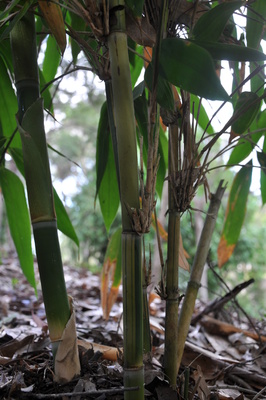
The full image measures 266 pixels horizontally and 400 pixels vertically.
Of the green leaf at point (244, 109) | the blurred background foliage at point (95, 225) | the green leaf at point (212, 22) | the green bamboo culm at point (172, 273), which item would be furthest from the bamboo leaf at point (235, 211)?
the blurred background foliage at point (95, 225)

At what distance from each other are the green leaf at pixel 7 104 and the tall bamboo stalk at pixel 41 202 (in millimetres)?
188

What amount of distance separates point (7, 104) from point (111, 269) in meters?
0.46

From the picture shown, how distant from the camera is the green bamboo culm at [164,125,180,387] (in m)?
0.57

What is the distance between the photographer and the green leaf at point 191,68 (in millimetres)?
388

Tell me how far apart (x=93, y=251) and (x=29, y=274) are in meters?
5.20

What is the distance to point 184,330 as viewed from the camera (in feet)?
2.14

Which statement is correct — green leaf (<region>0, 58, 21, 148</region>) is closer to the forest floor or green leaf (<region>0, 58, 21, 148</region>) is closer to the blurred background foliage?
the forest floor

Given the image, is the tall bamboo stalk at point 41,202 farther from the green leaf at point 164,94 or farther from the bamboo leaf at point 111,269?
the bamboo leaf at point 111,269

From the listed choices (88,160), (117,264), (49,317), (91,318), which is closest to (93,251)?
(88,160)

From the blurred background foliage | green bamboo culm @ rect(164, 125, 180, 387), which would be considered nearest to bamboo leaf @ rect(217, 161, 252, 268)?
green bamboo culm @ rect(164, 125, 180, 387)

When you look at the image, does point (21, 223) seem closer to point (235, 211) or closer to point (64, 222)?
point (64, 222)

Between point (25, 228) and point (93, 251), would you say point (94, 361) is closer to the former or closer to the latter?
point (25, 228)

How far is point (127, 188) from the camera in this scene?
46 centimetres

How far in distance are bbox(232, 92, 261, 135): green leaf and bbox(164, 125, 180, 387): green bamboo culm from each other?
94 mm
